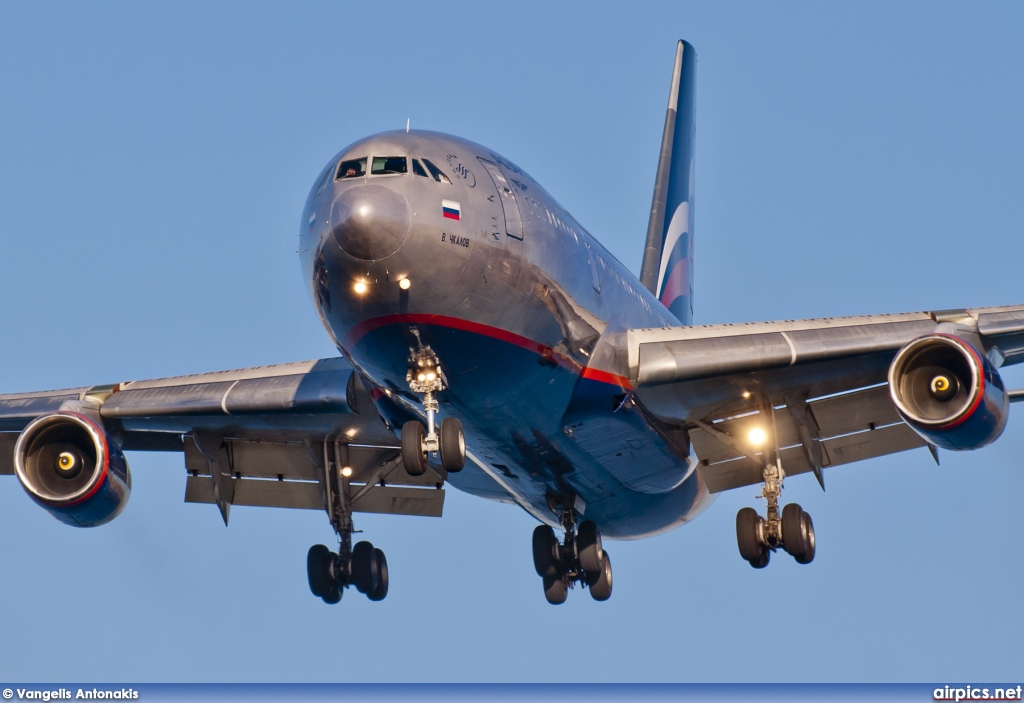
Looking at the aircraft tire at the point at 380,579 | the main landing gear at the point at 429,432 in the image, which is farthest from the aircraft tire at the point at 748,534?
the main landing gear at the point at 429,432

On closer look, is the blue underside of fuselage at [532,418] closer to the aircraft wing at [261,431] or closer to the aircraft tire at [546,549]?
the aircraft tire at [546,549]

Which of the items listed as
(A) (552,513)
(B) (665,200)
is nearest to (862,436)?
(A) (552,513)

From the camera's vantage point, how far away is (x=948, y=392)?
2362cm

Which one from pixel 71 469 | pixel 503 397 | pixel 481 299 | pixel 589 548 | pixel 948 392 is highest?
pixel 481 299

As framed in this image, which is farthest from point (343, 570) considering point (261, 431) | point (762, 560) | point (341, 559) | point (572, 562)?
point (762, 560)

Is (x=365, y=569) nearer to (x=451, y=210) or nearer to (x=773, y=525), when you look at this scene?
(x=773, y=525)

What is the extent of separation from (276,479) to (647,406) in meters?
9.13

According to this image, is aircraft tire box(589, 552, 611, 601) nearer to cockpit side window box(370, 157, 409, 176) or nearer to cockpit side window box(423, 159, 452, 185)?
cockpit side window box(423, 159, 452, 185)

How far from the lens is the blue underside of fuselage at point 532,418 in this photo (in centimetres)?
2162

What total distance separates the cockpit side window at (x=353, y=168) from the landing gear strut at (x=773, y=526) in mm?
10883

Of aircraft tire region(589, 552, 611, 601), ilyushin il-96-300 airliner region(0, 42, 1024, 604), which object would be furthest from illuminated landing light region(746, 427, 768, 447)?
aircraft tire region(589, 552, 611, 601)

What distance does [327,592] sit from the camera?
98.5ft

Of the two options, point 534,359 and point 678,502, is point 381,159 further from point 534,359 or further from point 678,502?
point 678,502

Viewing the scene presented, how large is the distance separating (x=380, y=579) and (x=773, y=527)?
8.01m
